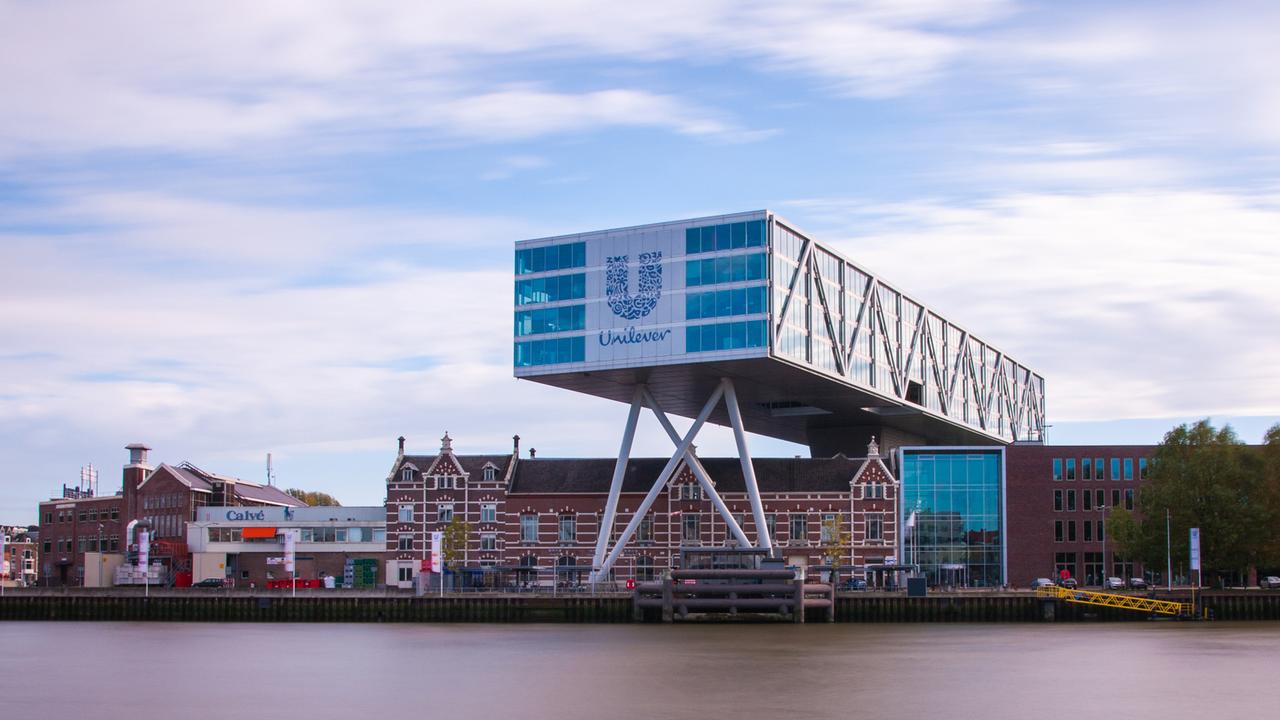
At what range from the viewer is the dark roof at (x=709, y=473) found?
388 feet

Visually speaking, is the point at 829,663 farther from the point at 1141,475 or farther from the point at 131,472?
the point at 131,472

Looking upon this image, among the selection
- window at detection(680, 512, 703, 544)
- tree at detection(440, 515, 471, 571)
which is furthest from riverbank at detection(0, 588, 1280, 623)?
window at detection(680, 512, 703, 544)

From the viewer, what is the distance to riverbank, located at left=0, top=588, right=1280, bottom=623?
3728 inches

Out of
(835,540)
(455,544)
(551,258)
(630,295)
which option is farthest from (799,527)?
(551,258)

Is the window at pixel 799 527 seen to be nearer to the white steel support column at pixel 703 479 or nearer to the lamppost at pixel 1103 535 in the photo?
the white steel support column at pixel 703 479

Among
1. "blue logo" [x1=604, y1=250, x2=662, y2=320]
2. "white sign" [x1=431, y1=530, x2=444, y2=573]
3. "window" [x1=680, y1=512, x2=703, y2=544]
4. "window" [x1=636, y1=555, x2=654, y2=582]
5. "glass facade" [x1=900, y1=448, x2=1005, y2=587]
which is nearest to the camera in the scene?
"white sign" [x1=431, y1=530, x2=444, y2=573]

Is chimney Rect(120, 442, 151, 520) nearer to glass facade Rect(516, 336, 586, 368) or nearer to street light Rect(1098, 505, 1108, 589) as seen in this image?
glass facade Rect(516, 336, 586, 368)

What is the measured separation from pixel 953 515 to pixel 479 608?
4298 cm

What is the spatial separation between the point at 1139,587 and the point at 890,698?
219 feet

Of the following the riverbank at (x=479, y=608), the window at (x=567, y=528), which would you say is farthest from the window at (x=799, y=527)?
the riverbank at (x=479, y=608)

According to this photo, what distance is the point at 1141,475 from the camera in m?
125

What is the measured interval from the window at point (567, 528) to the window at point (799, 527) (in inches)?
638

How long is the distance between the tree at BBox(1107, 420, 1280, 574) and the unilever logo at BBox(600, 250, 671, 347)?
33231 mm

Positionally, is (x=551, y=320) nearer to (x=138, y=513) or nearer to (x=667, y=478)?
(x=667, y=478)
